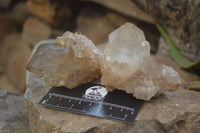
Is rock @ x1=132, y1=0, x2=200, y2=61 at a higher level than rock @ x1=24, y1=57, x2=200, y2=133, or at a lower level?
higher


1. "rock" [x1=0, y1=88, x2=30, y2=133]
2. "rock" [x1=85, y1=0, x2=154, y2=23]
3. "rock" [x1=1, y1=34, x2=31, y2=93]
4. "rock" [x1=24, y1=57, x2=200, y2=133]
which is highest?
"rock" [x1=85, y1=0, x2=154, y2=23]

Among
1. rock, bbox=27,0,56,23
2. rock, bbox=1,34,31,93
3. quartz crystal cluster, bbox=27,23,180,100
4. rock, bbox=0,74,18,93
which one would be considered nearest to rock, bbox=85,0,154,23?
rock, bbox=27,0,56,23

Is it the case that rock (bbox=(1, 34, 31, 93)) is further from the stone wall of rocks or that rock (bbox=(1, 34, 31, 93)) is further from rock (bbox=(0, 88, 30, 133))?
rock (bbox=(0, 88, 30, 133))

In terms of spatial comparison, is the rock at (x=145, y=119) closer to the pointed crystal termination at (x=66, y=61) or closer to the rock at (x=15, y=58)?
the pointed crystal termination at (x=66, y=61)

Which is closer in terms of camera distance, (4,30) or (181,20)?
(181,20)

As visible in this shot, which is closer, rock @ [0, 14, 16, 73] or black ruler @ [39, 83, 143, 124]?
black ruler @ [39, 83, 143, 124]

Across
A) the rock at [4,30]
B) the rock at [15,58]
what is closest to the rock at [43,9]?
the rock at [15,58]

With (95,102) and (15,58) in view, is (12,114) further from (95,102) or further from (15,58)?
(15,58)

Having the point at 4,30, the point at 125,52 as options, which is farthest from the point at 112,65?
the point at 4,30
